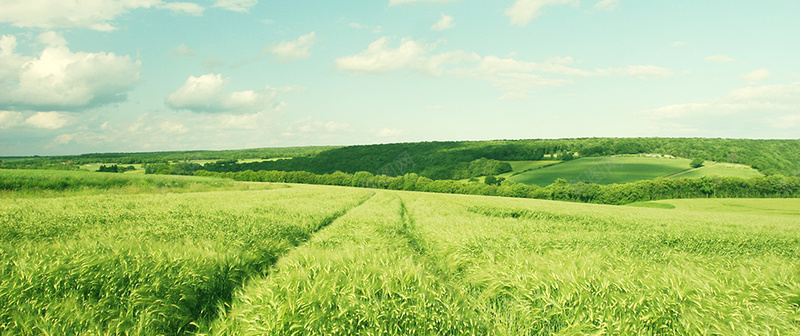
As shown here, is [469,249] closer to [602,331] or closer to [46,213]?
[602,331]

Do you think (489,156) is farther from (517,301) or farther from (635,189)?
(517,301)

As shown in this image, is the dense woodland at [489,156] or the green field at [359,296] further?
the dense woodland at [489,156]

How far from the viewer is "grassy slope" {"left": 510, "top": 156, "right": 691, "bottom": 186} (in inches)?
3312

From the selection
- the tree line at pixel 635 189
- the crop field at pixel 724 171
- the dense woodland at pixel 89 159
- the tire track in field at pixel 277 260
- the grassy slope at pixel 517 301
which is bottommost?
the tree line at pixel 635 189

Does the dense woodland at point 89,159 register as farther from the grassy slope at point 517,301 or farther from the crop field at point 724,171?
the crop field at point 724,171

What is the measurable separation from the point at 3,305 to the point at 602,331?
20.7 ft

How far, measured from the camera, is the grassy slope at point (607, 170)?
84125 millimetres

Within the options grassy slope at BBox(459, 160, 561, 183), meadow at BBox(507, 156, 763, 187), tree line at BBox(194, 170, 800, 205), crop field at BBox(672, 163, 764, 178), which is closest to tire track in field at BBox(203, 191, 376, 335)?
tree line at BBox(194, 170, 800, 205)

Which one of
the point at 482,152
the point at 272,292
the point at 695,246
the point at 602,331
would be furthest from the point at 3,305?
the point at 482,152

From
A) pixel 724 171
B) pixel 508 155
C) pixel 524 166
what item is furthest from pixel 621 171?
pixel 508 155

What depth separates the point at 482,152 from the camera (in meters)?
117

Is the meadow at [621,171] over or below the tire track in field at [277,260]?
below

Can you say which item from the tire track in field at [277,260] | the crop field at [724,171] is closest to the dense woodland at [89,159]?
the tire track in field at [277,260]

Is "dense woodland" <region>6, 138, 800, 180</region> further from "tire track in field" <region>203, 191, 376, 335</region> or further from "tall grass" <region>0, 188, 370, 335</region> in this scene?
"tall grass" <region>0, 188, 370, 335</region>
